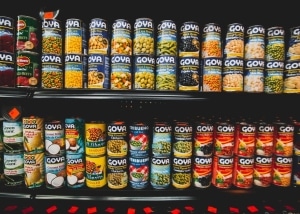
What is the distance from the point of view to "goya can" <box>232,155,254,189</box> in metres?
1.10

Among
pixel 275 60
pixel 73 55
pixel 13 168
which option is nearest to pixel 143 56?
pixel 73 55

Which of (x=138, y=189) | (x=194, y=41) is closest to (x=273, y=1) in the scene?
(x=194, y=41)

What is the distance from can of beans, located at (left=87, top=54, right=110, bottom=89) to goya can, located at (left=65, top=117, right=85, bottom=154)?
203 millimetres

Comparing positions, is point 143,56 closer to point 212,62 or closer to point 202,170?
point 212,62

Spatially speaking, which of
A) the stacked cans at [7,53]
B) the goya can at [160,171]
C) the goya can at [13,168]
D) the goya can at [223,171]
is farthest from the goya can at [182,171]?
the stacked cans at [7,53]

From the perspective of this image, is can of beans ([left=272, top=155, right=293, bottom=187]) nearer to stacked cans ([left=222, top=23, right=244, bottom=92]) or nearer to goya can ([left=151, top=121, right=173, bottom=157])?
stacked cans ([left=222, top=23, right=244, bottom=92])

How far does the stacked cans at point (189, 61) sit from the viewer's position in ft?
3.43

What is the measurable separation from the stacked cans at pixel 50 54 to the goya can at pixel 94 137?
0.26m

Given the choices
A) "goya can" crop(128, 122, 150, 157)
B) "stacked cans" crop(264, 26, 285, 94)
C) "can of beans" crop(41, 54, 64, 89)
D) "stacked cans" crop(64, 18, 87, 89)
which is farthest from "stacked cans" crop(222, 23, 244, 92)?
"can of beans" crop(41, 54, 64, 89)

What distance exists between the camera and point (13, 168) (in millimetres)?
1102

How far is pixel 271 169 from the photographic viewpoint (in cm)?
112

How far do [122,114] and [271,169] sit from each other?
3.11ft

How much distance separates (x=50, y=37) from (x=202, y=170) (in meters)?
1.02

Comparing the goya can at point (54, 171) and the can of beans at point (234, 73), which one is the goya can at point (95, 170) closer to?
the goya can at point (54, 171)
